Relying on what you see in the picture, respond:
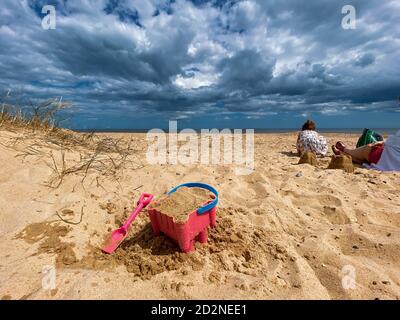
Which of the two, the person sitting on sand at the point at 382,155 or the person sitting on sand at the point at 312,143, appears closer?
the person sitting on sand at the point at 382,155

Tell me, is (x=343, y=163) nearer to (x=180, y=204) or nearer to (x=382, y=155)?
(x=382, y=155)

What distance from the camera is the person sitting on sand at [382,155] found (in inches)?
174

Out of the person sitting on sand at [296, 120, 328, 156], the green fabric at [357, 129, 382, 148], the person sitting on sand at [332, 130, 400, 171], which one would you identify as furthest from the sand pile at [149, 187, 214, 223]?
the green fabric at [357, 129, 382, 148]

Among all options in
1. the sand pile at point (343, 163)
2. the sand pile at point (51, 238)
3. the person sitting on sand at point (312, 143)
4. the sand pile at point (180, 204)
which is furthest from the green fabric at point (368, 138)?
the sand pile at point (51, 238)

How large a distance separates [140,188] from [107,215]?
626 mm

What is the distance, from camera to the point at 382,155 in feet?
15.3

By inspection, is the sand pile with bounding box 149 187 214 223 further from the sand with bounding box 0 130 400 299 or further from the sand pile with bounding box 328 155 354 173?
the sand pile with bounding box 328 155 354 173

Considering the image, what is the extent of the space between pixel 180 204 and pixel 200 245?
36cm

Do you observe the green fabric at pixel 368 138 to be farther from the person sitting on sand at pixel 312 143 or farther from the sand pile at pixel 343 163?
the sand pile at pixel 343 163

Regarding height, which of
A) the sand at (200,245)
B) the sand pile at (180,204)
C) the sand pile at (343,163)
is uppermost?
the sand pile at (343,163)

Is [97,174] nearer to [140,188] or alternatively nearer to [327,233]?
[140,188]

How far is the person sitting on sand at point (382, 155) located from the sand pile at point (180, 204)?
4.17 m

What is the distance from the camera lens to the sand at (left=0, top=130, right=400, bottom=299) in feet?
5.04
